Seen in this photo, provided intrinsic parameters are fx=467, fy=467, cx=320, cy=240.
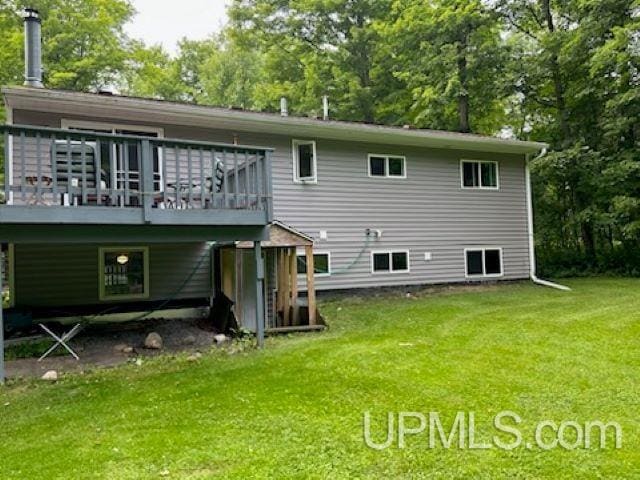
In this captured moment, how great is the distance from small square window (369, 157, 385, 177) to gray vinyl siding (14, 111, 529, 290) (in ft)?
0.59

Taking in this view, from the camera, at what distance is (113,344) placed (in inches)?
275

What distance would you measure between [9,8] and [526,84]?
1865cm

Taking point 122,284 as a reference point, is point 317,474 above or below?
below

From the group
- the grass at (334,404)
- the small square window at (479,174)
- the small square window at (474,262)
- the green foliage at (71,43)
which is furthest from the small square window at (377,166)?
the green foliage at (71,43)

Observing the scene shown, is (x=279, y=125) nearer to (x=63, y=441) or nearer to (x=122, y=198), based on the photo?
(x=122, y=198)

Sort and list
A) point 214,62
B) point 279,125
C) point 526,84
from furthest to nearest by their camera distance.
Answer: point 214,62 → point 526,84 → point 279,125

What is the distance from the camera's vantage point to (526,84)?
16.0m

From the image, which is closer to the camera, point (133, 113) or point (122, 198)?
point (122, 198)

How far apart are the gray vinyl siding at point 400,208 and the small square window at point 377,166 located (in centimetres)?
18

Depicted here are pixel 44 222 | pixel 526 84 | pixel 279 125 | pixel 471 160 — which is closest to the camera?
pixel 44 222

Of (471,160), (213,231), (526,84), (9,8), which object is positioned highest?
(9,8)

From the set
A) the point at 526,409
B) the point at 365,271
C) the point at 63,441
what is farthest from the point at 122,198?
the point at 365,271

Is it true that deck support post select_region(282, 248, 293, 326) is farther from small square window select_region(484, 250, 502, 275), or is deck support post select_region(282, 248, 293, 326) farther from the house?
small square window select_region(484, 250, 502, 275)

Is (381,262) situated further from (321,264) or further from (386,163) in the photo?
(386,163)
